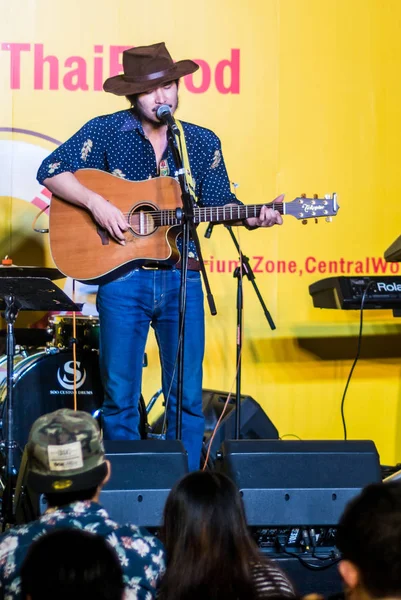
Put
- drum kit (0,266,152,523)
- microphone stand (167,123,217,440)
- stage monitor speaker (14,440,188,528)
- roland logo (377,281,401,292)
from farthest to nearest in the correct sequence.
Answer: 1. roland logo (377,281,401,292)
2. drum kit (0,266,152,523)
3. microphone stand (167,123,217,440)
4. stage monitor speaker (14,440,188,528)

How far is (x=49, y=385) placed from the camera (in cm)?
511

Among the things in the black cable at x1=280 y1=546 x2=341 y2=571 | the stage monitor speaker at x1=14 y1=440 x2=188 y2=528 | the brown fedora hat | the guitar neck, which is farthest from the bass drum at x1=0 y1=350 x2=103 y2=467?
the black cable at x1=280 y1=546 x2=341 y2=571

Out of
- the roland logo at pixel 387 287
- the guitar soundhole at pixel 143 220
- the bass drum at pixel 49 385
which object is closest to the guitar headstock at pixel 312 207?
the guitar soundhole at pixel 143 220

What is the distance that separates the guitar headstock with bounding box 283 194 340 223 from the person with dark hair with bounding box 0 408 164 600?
208 centimetres

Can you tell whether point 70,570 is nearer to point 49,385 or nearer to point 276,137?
point 49,385

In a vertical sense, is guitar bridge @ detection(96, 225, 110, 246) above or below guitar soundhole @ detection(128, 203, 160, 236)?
below

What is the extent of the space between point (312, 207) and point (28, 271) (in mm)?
1578

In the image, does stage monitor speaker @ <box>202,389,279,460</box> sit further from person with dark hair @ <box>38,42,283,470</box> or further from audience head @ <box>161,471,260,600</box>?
audience head @ <box>161,471,260,600</box>

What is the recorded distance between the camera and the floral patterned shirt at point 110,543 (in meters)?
1.97

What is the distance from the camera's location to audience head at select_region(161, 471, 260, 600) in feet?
6.84

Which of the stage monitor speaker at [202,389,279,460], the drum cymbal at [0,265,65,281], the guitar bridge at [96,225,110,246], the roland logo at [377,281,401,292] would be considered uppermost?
the guitar bridge at [96,225,110,246]

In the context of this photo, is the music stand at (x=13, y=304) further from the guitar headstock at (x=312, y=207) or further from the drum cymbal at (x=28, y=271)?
the guitar headstock at (x=312, y=207)

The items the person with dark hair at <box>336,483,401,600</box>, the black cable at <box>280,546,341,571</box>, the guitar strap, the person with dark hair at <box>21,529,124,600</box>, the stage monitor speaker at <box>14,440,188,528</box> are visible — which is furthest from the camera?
the guitar strap

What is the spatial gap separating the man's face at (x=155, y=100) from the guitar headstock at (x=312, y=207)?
77cm
